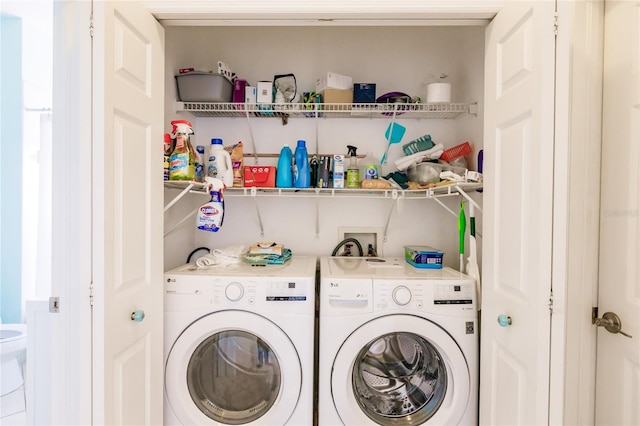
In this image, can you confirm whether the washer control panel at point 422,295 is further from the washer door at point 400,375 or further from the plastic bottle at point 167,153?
the plastic bottle at point 167,153

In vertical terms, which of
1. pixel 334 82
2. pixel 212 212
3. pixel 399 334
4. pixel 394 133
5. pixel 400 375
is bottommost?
pixel 400 375

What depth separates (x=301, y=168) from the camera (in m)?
1.97

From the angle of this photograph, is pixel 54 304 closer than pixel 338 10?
Yes

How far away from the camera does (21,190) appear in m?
1.63

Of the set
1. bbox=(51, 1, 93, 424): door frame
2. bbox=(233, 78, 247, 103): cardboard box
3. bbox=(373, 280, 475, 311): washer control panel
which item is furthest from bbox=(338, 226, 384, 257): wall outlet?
bbox=(51, 1, 93, 424): door frame

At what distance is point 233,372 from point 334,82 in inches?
67.2

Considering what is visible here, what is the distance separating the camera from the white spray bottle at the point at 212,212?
1.69 metres

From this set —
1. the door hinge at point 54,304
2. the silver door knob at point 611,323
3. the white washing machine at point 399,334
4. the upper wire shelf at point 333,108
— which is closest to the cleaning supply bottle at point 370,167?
the upper wire shelf at point 333,108

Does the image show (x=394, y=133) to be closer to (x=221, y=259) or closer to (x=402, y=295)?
(x=402, y=295)

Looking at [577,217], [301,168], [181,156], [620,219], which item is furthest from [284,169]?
[620,219]

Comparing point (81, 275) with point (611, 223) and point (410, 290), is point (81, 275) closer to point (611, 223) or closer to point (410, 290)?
point (410, 290)

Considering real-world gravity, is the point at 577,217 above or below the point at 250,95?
below

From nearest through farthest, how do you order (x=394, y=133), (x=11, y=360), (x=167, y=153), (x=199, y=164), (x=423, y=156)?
(x=167, y=153) → (x=11, y=360) → (x=199, y=164) → (x=423, y=156) → (x=394, y=133)

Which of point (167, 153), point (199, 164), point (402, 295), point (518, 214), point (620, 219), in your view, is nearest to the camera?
point (620, 219)
